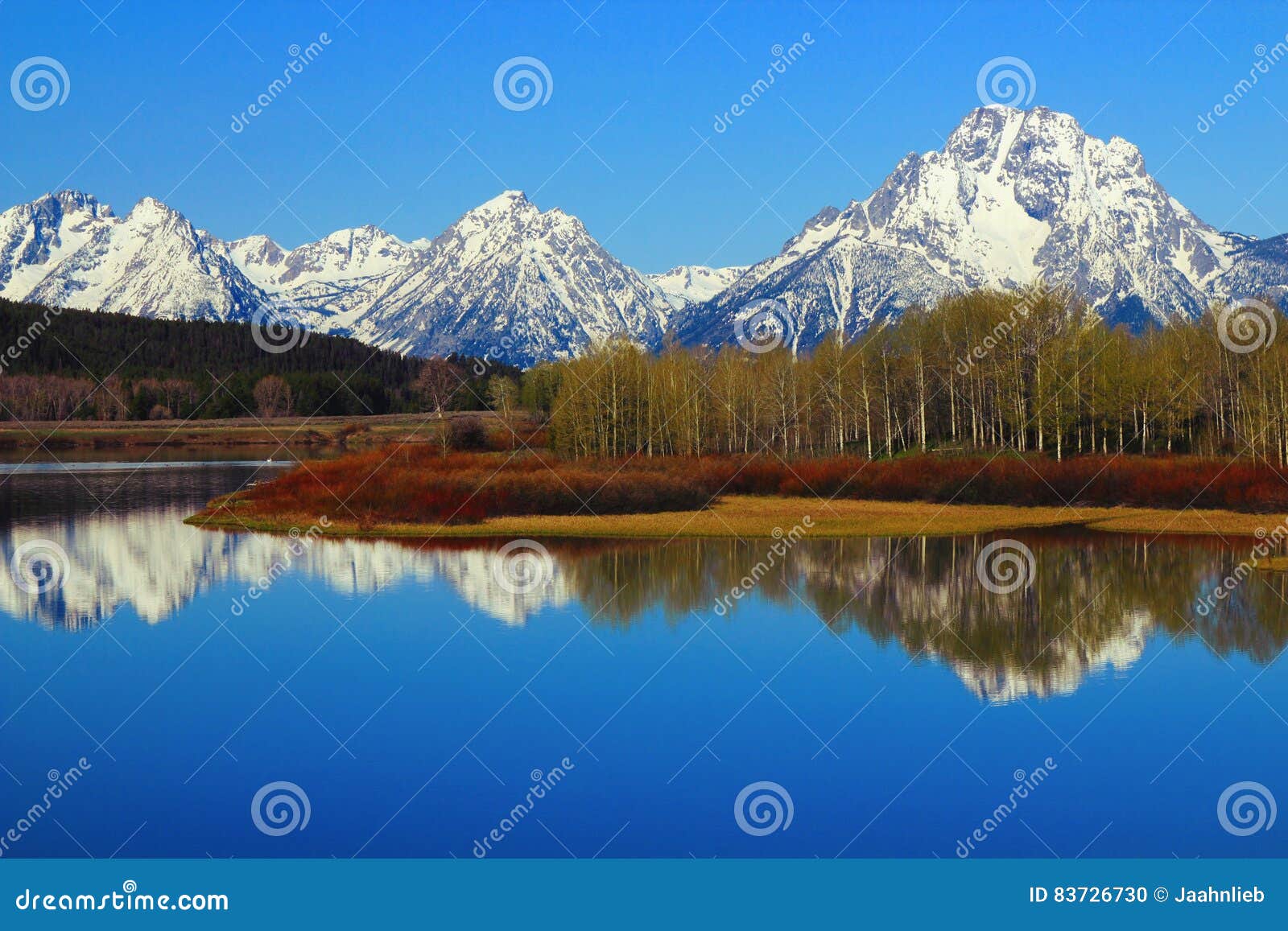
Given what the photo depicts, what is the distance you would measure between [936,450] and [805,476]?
17867 mm

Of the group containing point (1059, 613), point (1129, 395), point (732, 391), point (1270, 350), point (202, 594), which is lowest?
point (202, 594)

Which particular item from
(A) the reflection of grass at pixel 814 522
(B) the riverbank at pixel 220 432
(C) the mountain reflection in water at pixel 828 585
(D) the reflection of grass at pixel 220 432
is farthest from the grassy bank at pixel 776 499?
(D) the reflection of grass at pixel 220 432

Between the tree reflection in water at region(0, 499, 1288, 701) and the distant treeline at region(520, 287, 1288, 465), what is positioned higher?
the distant treeline at region(520, 287, 1288, 465)

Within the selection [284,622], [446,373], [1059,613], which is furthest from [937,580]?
[446,373]

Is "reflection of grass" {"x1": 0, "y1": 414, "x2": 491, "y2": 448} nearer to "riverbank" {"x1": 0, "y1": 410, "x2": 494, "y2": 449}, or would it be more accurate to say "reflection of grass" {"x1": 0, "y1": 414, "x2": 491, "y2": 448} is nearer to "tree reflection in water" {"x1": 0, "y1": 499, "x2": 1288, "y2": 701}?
"riverbank" {"x1": 0, "y1": 410, "x2": 494, "y2": 449}

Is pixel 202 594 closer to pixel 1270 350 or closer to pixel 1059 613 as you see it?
pixel 1059 613

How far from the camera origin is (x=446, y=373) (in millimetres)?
173750

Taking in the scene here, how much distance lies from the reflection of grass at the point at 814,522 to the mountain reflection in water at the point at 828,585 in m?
1.99

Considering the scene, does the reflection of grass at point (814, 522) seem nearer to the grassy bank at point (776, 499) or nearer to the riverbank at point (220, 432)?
the grassy bank at point (776, 499)

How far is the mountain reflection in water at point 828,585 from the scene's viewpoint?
89.2 feet

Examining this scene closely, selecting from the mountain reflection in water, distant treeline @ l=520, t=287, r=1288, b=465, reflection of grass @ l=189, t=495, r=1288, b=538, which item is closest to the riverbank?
distant treeline @ l=520, t=287, r=1288, b=465

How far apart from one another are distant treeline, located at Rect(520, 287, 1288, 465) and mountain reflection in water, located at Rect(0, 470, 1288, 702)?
2747 cm

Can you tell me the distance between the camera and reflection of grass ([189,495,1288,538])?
1832 inches

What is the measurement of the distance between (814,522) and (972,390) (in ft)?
107
